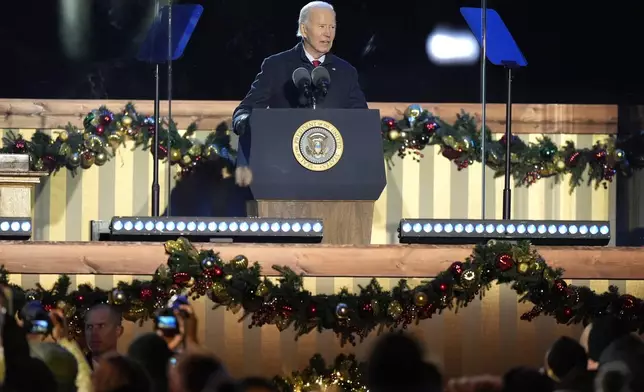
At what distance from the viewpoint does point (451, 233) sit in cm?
787

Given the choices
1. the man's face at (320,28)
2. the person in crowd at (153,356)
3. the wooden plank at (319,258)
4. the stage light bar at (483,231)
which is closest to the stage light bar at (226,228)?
the wooden plank at (319,258)

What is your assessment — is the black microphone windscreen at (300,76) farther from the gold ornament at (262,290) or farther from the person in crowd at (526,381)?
the person in crowd at (526,381)

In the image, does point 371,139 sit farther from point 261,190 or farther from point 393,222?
point 393,222

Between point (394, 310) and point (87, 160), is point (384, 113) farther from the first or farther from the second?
point (394, 310)

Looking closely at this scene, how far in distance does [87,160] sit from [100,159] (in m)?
0.08

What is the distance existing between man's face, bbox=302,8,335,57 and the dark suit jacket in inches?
4.9

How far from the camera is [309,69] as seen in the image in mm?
8773

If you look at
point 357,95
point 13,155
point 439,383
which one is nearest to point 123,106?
point 13,155

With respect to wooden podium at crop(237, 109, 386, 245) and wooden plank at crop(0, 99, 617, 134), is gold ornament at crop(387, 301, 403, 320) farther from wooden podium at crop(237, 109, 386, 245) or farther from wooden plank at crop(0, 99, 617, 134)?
wooden plank at crop(0, 99, 617, 134)

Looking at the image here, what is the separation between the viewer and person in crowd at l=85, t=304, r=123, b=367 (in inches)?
257

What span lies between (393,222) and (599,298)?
Result: 252 cm

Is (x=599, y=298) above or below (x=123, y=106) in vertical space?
below

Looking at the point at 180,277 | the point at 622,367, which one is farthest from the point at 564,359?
the point at 180,277

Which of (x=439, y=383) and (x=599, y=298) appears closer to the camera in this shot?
(x=439, y=383)
